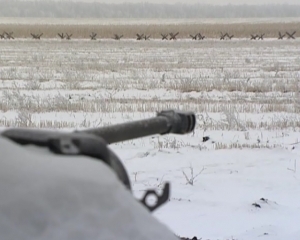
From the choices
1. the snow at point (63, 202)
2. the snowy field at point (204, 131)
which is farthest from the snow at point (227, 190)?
the snow at point (63, 202)

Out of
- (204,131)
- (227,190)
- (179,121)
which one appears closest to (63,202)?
(179,121)

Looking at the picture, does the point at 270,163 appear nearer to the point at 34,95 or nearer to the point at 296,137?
the point at 296,137

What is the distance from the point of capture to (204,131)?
767 centimetres

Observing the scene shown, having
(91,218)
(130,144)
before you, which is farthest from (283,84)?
(91,218)

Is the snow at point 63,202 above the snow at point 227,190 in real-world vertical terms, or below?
above

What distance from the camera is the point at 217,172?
577 centimetres

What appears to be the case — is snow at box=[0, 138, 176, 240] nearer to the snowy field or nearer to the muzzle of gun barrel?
the muzzle of gun barrel

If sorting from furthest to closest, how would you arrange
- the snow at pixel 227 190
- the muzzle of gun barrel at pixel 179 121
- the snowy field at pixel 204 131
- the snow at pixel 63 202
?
the snowy field at pixel 204 131 < the snow at pixel 227 190 < the muzzle of gun barrel at pixel 179 121 < the snow at pixel 63 202

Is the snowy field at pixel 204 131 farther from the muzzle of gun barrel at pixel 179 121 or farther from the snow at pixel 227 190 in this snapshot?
the muzzle of gun barrel at pixel 179 121

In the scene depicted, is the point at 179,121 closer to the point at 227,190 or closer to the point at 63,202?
the point at 63,202

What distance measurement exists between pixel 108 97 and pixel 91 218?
33.7 ft

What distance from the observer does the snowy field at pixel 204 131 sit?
4504mm

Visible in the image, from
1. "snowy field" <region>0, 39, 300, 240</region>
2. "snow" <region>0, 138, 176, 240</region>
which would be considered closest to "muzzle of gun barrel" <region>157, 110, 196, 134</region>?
"snow" <region>0, 138, 176, 240</region>

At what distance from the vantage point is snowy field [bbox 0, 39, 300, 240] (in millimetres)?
4504
